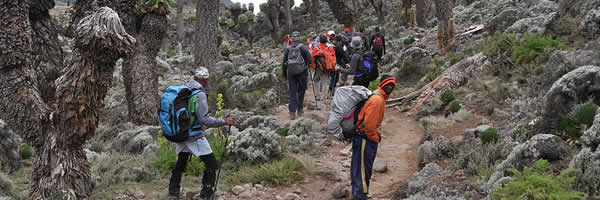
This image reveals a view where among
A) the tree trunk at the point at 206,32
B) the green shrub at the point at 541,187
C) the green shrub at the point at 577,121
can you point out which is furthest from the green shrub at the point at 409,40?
the green shrub at the point at 541,187

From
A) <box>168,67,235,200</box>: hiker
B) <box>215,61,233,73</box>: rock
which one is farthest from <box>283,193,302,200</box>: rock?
<box>215,61,233,73</box>: rock

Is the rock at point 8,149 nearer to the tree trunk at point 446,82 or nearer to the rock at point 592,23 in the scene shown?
the tree trunk at point 446,82

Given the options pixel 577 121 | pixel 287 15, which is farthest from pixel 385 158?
pixel 287 15

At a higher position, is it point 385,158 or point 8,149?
point 8,149

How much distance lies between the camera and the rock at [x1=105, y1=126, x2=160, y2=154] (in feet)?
29.9

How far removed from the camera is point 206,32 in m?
13.2

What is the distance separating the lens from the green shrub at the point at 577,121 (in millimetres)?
5180

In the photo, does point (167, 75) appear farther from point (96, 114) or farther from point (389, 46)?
point (96, 114)

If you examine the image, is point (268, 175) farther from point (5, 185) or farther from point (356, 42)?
point (356, 42)

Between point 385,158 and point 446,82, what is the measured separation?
4.62m

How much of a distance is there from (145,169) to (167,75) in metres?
16.6

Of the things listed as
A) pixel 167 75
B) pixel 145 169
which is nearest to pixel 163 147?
pixel 145 169

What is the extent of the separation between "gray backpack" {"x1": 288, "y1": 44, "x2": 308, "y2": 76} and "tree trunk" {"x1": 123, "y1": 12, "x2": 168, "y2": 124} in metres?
4.76

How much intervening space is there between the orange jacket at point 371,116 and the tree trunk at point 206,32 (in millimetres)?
9011
